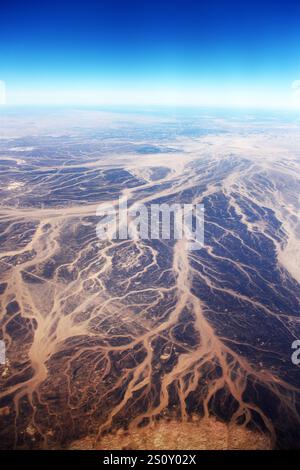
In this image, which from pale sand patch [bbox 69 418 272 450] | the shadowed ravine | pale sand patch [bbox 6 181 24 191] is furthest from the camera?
pale sand patch [bbox 6 181 24 191]

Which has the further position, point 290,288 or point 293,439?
point 290,288

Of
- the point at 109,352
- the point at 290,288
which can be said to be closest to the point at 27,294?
the point at 109,352

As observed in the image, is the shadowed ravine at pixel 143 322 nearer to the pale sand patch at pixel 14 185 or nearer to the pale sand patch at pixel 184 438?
the pale sand patch at pixel 184 438

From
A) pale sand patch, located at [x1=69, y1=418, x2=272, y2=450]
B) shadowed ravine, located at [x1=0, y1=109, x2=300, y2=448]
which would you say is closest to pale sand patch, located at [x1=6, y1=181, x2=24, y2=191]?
shadowed ravine, located at [x1=0, y1=109, x2=300, y2=448]

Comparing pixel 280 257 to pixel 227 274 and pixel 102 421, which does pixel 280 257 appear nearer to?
pixel 227 274

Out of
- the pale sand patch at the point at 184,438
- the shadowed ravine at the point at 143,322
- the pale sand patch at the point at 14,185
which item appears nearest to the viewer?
the pale sand patch at the point at 184,438

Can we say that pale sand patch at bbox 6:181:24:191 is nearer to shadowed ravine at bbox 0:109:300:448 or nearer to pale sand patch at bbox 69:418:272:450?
shadowed ravine at bbox 0:109:300:448

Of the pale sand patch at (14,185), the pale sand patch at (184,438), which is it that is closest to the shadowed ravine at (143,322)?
the pale sand patch at (184,438)

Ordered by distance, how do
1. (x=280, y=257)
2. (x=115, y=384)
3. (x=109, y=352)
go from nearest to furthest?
(x=115, y=384)
(x=109, y=352)
(x=280, y=257)
